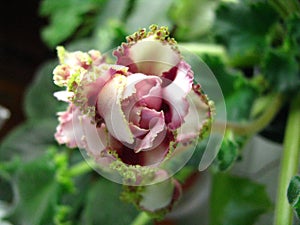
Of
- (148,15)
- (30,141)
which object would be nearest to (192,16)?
(148,15)

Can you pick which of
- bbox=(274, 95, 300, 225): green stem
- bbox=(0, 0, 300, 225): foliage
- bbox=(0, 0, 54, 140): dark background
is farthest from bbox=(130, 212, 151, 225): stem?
bbox=(0, 0, 54, 140): dark background

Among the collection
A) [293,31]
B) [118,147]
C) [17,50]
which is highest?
[17,50]

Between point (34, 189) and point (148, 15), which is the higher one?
point (148, 15)

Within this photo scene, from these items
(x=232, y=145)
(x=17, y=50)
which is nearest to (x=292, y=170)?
(x=232, y=145)

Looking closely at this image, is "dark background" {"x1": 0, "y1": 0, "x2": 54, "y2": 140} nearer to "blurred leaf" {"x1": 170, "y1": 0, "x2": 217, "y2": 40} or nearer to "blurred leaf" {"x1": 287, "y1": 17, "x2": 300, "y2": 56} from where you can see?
"blurred leaf" {"x1": 170, "y1": 0, "x2": 217, "y2": 40}

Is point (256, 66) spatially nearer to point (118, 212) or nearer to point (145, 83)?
point (118, 212)

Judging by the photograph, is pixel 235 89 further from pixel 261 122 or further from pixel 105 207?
pixel 105 207

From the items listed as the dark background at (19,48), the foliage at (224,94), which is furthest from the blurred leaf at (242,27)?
the dark background at (19,48)
